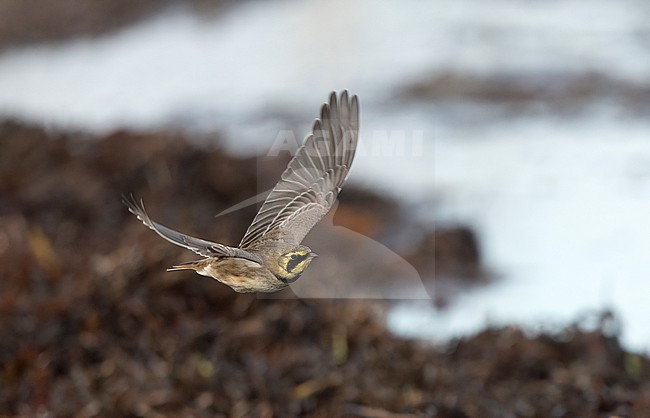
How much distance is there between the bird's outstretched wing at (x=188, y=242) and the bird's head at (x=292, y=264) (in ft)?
0.03

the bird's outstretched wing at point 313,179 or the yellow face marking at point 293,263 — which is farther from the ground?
the bird's outstretched wing at point 313,179

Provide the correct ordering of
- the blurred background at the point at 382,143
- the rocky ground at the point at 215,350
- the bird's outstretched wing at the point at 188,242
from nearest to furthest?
the bird's outstretched wing at the point at 188,242, the blurred background at the point at 382,143, the rocky ground at the point at 215,350

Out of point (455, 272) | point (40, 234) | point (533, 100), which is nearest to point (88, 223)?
point (40, 234)

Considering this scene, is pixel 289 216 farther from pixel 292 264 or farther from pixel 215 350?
pixel 215 350

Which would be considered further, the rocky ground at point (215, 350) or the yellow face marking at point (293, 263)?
the rocky ground at point (215, 350)

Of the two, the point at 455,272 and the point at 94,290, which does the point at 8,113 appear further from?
the point at 94,290

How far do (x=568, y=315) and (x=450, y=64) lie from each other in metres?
4.39

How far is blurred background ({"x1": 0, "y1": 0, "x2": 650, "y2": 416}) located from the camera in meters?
1.25

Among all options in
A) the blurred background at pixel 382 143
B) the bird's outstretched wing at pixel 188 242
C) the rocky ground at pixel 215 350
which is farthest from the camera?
the rocky ground at pixel 215 350

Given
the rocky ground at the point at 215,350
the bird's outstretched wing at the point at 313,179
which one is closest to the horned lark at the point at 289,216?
the bird's outstretched wing at the point at 313,179

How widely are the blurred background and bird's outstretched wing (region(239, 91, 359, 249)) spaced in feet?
0.04

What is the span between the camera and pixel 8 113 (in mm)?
4754

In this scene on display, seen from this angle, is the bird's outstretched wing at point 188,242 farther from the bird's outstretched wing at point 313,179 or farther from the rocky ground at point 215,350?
the rocky ground at point 215,350

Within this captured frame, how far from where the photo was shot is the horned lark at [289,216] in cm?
40
